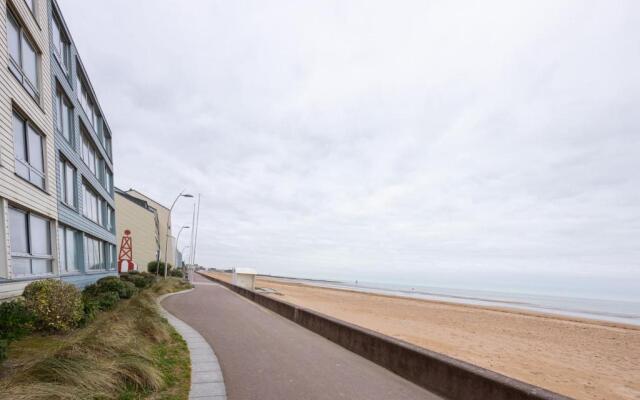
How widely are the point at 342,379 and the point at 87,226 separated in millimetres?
18002

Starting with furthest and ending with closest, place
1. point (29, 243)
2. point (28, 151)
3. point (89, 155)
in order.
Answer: point (89, 155), point (28, 151), point (29, 243)

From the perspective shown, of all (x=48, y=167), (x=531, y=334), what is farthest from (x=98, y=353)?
(x=531, y=334)

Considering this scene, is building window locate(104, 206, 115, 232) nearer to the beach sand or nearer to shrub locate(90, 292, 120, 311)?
shrub locate(90, 292, 120, 311)

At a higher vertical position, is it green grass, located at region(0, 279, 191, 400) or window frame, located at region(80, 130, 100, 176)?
window frame, located at region(80, 130, 100, 176)

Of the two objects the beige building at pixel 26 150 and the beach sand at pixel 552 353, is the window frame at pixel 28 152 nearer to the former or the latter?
the beige building at pixel 26 150

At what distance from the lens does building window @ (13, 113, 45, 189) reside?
1181 centimetres

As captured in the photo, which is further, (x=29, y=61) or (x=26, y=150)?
(x=29, y=61)

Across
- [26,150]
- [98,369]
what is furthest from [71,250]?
[98,369]

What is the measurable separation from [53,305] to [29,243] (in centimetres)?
379

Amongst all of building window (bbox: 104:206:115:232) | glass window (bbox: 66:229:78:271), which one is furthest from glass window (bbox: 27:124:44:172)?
building window (bbox: 104:206:115:232)

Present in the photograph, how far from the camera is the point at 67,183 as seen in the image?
17203 mm

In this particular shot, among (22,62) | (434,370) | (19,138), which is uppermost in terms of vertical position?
(22,62)

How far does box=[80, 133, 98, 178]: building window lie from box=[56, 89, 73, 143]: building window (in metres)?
2.62

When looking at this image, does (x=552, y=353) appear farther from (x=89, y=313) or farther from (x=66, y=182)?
(x=66, y=182)
